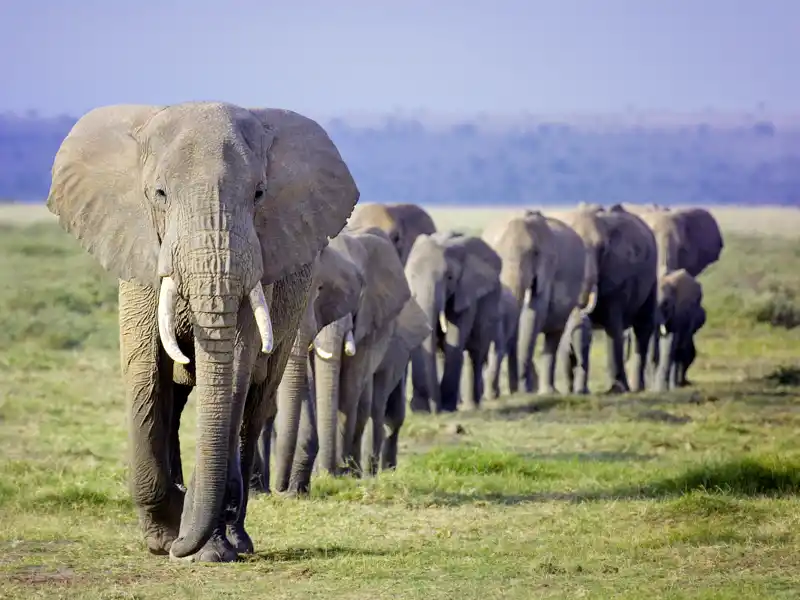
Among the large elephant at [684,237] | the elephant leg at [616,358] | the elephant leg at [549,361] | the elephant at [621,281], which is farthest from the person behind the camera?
the large elephant at [684,237]

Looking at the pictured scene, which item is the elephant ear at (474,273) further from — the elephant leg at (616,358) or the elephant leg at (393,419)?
the elephant leg at (393,419)

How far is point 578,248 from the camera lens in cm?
2511

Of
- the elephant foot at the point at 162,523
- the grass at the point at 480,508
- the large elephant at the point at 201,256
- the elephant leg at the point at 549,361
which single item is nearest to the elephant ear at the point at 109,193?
the large elephant at the point at 201,256

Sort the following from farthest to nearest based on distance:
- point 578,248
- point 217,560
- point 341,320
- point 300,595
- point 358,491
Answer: point 578,248
point 341,320
point 358,491
point 217,560
point 300,595

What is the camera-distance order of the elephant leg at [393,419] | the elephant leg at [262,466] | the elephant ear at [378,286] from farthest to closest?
the elephant leg at [393,419]
the elephant ear at [378,286]
the elephant leg at [262,466]

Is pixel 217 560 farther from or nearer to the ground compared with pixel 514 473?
farther from the ground

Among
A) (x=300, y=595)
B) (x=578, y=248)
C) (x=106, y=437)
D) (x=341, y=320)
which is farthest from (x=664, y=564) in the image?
(x=578, y=248)

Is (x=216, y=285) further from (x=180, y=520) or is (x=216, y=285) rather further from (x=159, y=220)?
(x=180, y=520)

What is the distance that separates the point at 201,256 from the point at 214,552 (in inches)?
57.0

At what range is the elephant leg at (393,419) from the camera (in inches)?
595

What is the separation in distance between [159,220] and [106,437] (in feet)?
26.8

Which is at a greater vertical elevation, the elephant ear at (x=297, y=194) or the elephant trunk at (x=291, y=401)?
the elephant ear at (x=297, y=194)

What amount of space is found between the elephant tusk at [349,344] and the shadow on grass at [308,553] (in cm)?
339

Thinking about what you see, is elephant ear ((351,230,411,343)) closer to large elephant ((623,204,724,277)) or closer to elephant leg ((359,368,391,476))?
elephant leg ((359,368,391,476))
